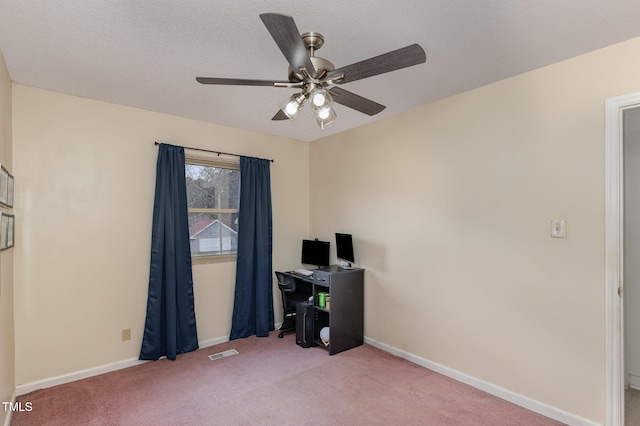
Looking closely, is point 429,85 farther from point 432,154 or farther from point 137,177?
point 137,177

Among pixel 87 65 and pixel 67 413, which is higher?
pixel 87 65

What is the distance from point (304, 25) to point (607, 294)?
8.38 feet

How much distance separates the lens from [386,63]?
1617 millimetres

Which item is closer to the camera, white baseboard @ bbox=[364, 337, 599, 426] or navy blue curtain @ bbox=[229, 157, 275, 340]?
white baseboard @ bbox=[364, 337, 599, 426]

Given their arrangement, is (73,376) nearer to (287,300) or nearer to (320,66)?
(287,300)

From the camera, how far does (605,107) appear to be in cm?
221

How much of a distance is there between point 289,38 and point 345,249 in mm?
2842

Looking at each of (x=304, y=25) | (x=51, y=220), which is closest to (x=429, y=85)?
(x=304, y=25)

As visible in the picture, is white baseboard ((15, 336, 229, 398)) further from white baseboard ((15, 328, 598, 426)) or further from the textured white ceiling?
the textured white ceiling

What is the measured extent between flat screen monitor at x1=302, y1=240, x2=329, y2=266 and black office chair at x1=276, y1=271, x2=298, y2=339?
480 millimetres

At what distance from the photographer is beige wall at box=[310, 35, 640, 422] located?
2279 mm

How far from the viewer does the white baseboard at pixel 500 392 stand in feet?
7.62

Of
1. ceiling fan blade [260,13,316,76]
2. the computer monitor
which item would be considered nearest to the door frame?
ceiling fan blade [260,13,316,76]

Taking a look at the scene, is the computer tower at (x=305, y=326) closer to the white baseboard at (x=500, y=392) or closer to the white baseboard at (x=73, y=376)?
the white baseboard at (x=500, y=392)
